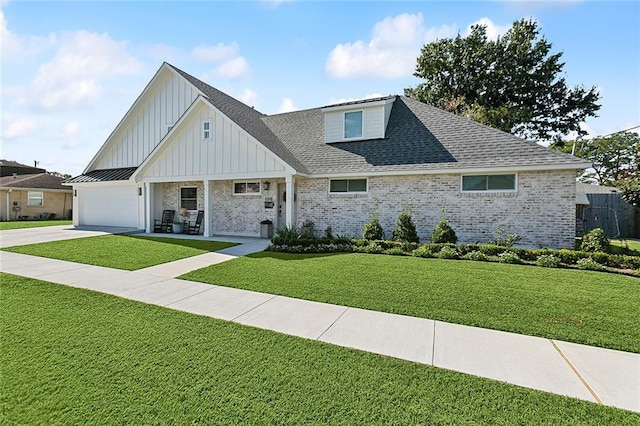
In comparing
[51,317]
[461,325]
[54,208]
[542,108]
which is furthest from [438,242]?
[54,208]

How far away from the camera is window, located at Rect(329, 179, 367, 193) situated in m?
11.9

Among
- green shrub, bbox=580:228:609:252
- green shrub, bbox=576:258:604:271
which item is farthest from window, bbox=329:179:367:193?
green shrub, bbox=580:228:609:252

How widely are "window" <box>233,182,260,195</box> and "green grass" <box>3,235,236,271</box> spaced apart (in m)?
3.33

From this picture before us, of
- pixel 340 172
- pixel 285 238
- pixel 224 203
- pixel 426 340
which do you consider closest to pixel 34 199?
pixel 224 203

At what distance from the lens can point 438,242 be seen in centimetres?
973

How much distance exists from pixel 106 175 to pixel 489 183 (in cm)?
1909

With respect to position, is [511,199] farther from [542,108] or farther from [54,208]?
[54,208]

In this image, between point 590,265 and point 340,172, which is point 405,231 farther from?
point 590,265

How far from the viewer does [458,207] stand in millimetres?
10586

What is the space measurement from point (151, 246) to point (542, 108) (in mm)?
27281

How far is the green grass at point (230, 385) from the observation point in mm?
2377

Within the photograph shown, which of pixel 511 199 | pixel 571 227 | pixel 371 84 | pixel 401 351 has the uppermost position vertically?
pixel 371 84

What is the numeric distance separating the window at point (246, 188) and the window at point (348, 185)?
3.69m

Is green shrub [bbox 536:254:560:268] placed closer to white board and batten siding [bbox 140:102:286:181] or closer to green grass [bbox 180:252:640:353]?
green grass [bbox 180:252:640:353]
